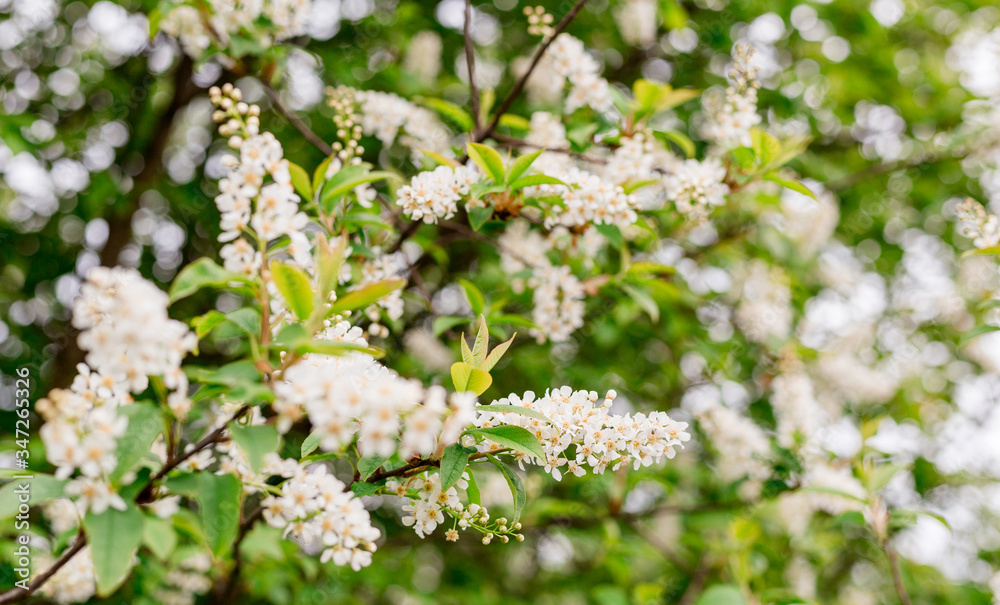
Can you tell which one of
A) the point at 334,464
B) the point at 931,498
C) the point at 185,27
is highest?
the point at 185,27

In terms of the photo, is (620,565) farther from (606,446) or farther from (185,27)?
(185,27)

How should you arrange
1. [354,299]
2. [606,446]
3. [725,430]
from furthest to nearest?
[725,430], [606,446], [354,299]

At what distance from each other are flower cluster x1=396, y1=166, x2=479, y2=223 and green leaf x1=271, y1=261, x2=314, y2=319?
77 cm

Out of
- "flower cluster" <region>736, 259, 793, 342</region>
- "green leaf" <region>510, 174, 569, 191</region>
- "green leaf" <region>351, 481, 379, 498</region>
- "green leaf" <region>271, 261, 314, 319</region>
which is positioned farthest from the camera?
"flower cluster" <region>736, 259, 793, 342</region>

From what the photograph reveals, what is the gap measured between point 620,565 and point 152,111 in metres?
4.10

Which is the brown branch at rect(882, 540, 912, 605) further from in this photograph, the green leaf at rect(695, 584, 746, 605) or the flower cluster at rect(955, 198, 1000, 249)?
the flower cluster at rect(955, 198, 1000, 249)

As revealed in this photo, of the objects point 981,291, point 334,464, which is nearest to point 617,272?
point 334,464

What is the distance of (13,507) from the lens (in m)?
1.32

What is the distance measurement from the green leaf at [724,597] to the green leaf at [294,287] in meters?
2.06

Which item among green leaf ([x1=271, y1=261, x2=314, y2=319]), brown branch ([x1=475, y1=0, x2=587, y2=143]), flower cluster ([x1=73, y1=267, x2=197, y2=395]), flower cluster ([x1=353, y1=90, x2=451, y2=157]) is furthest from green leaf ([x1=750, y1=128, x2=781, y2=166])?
flower cluster ([x1=73, y1=267, x2=197, y2=395])

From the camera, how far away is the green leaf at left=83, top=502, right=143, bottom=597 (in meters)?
1.06

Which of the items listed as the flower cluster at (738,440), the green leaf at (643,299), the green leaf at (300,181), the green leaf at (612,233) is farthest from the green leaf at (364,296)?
the flower cluster at (738,440)

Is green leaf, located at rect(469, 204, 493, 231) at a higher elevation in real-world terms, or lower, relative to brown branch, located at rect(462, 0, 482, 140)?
lower

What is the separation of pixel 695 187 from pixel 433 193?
100 cm
